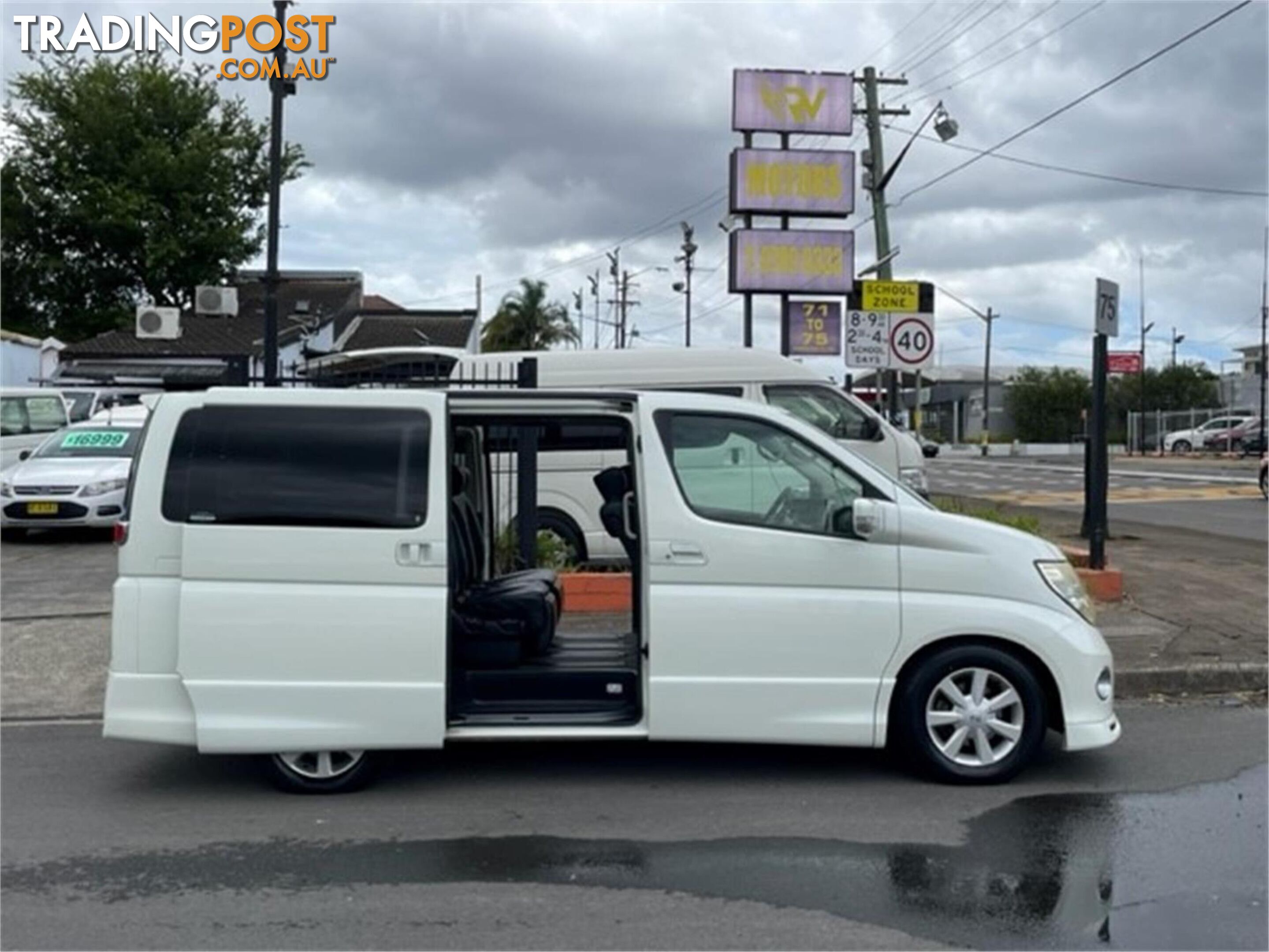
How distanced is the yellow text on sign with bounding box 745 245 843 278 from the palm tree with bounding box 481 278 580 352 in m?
36.5

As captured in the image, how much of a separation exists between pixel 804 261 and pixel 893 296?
33.6 feet

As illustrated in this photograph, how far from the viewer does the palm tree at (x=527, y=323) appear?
62188mm

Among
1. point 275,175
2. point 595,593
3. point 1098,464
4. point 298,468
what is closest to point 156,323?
point 275,175

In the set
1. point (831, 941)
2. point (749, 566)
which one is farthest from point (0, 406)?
point (831, 941)

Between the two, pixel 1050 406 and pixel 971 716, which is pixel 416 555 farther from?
pixel 1050 406

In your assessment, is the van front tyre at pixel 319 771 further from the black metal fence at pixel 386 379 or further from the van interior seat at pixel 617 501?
the black metal fence at pixel 386 379

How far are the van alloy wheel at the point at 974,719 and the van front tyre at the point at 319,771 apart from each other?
9.12ft

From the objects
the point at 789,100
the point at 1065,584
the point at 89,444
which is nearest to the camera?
the point at 1065,584

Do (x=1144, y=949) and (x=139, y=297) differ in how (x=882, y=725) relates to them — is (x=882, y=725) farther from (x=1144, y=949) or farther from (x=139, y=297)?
(x=139, y=297)

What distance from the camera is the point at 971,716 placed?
20.9 feet

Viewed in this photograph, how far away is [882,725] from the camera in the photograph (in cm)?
633

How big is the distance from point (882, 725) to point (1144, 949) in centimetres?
194

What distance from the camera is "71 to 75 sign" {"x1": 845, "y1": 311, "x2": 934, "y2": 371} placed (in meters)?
14.6

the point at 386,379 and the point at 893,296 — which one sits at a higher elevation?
the point at 893,296
